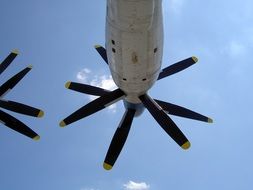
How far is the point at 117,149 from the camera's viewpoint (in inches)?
643

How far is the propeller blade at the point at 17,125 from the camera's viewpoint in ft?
63.7

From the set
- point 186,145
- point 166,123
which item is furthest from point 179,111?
point 186,145

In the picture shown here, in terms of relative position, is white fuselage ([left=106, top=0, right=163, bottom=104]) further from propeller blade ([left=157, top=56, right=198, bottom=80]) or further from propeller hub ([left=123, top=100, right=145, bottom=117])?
propeller blade ([left=157, top=56, right=198, bottom=80])

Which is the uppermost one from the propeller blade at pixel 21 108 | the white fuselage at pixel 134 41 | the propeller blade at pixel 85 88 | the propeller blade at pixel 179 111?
the white fuselage at pixel 134 41

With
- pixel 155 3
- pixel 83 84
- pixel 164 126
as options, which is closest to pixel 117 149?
pixel 164 126

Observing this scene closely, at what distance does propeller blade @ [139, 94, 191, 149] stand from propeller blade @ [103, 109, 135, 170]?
156 centimetres

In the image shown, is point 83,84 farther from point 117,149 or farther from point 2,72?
point 2,72

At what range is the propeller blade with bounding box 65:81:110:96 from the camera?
1909cm

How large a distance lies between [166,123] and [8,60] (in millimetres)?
13487

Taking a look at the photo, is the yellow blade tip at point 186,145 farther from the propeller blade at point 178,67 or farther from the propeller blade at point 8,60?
the propeller blade at point 8,60

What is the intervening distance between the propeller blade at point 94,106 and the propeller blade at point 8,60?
8.02m

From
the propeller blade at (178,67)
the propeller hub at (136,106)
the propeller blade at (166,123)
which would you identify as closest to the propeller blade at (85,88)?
the propeller hub at (136,106)

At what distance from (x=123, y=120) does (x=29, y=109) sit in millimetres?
6856

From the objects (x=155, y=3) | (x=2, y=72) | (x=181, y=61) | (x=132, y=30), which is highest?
(x=155, y=3)
